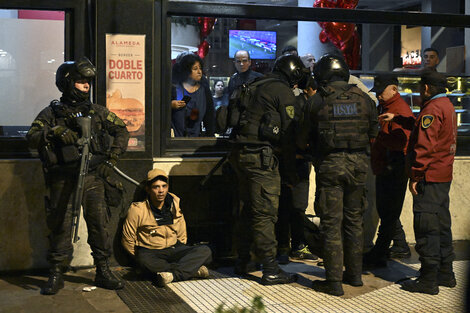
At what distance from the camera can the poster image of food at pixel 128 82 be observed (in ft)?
22.5

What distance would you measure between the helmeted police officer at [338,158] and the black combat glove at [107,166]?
1644 millimetres

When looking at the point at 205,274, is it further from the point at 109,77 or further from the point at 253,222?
the point at 109,77

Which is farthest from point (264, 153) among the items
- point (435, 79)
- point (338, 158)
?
point (435, 79)

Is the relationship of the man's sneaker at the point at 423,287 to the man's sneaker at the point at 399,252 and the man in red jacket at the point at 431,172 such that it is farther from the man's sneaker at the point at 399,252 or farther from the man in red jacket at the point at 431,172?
the man's sneaker at the point at 399,252

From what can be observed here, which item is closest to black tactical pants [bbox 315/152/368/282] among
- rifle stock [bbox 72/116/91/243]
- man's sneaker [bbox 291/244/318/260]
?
man's sneaker [bbox 291/244/318/260]

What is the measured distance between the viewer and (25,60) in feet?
22.9

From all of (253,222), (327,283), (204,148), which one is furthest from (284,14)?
(327,283)

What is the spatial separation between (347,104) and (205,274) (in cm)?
202

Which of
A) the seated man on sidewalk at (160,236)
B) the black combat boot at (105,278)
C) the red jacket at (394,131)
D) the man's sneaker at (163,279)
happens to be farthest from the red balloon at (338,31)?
the black combat boot at (105,278)

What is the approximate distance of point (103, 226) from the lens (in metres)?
6.17

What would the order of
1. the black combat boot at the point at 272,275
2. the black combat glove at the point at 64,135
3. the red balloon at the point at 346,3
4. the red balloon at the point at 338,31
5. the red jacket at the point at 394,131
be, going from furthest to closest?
1. the red balloon at the point at 338,31
2. the red balloon at the point at 346,3
3. the red jacket at the point at 394,131
4. the black combat boot at the point at 272,275
5. the black combat glove at the point at 64,135

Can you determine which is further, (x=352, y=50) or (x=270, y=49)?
(x=352, y=50)

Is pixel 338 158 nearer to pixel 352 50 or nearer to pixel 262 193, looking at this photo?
pixel 262 193

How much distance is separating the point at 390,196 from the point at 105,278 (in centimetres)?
284
